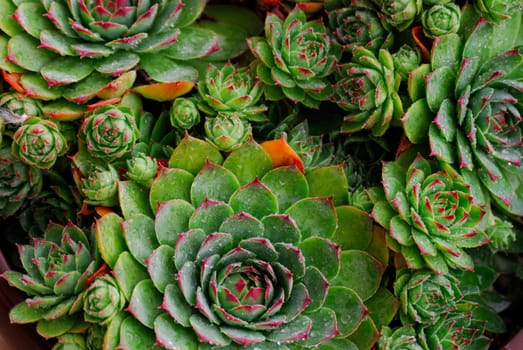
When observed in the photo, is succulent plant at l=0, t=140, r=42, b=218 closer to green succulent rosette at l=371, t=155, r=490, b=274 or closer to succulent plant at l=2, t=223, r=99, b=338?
succulent plant at l=2, t=223, r=99, b=338

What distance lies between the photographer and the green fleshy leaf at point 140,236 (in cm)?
115

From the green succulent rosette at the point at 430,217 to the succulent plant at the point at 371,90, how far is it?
0.12 meters

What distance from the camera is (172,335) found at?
109 cm

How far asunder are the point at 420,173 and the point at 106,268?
65 cm

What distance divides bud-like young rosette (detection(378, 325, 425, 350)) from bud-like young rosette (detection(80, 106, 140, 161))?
0.64 m

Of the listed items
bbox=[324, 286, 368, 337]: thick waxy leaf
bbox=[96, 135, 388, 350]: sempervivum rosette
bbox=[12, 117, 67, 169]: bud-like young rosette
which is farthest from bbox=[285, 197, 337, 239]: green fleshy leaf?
bbox=[12, 117, 67, 169]: bud-like young rosette

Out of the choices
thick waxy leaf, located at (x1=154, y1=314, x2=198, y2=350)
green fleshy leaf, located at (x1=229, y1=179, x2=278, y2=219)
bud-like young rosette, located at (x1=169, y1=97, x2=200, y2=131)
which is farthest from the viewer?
bud-like young rosette, located at (x1=169, y1=97, x2=200, y2=131)

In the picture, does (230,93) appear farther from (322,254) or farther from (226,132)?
(322,254)

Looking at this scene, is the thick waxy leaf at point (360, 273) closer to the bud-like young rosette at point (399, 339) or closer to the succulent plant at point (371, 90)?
the bud-like young rosette at point (399, 339)

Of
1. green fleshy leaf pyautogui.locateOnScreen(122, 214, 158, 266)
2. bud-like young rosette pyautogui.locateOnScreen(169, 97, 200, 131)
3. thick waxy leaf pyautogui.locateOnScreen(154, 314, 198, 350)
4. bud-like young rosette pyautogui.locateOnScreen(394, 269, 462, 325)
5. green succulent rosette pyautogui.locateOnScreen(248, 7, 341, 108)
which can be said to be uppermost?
green succulent rosette pyautogui.locateOnScreen(248, 7, 341, 108)

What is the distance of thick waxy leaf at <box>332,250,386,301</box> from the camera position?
1172 mm

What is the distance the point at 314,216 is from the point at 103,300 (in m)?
0.43

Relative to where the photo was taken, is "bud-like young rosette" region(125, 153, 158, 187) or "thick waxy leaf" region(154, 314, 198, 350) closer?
"thick waxy leaf" region(154, 314, 198, 350)

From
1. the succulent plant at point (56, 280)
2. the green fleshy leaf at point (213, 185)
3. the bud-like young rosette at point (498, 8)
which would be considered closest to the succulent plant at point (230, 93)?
the green fleshy leaf at point (213, 185)
